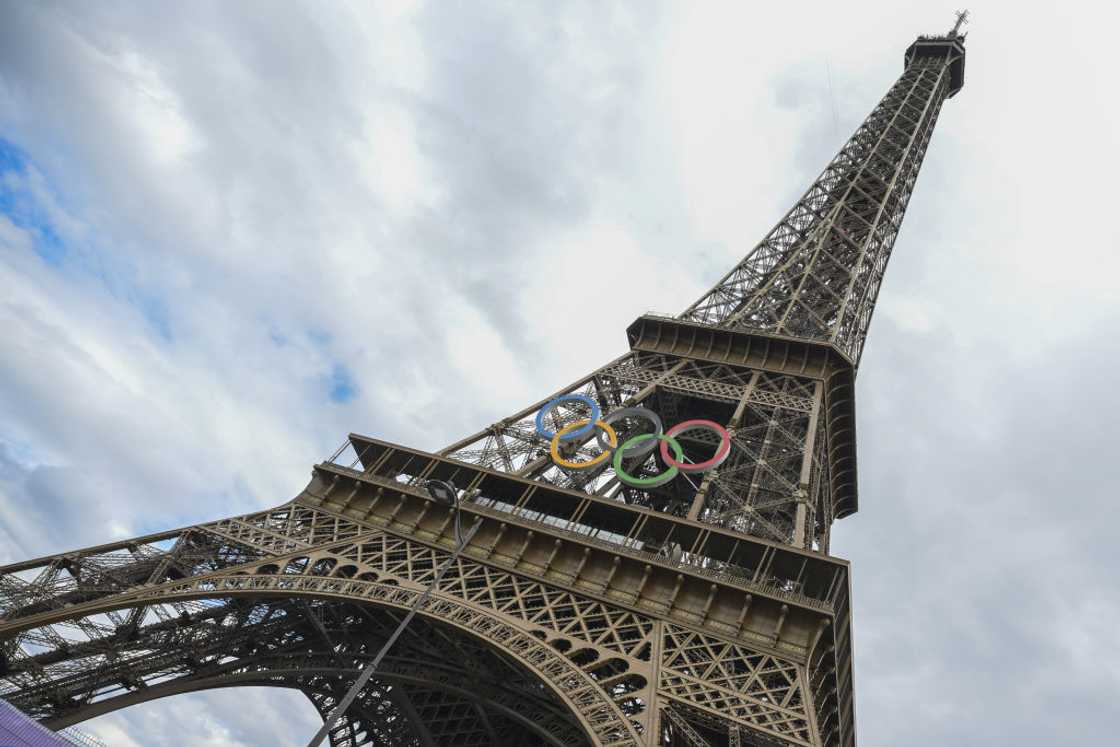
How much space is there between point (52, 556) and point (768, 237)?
132 ft

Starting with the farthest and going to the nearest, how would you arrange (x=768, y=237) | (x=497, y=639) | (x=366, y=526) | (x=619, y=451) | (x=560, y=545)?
(x=768, y=237) < (x=619, y=451) < (x=366, y=526) < (x=560, y=545) < (x=497, y=639)

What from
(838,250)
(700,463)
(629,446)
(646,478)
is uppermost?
(838,250)

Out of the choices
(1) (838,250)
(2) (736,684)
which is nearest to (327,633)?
(2) (736,684)

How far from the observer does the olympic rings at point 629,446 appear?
29188 mm

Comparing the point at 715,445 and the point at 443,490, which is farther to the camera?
the point at 715,445

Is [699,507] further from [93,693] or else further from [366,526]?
[93,693]

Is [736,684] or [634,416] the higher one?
[634,416]

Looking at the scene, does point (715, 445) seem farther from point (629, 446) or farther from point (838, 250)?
point (838, 250)

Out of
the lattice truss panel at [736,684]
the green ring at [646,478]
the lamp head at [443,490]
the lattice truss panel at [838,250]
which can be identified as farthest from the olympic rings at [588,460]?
the lattice truss panel at [838,250]

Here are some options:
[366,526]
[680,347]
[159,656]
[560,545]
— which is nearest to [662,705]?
[560,545]

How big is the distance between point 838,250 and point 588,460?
28.2m

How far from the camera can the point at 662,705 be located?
19.8 meters

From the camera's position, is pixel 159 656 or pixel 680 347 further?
pixel 680 347

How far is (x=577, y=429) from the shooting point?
31.9 m
